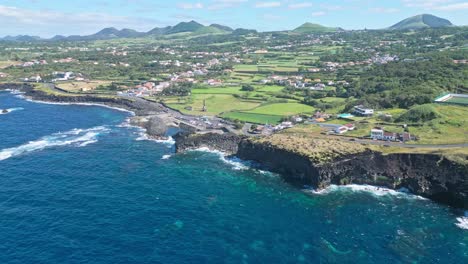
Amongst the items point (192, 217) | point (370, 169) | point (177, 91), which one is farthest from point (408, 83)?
point (192, 217)

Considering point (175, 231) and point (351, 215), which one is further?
point (351, 215)

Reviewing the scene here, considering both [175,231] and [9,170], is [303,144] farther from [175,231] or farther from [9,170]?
[9,170]

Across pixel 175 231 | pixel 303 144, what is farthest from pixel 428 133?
pixel 175 231

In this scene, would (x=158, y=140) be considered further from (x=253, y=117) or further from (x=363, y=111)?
(x=363, y=111)

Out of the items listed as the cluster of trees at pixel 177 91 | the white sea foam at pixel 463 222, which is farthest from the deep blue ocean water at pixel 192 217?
the cluster of trees at pixel 177 91

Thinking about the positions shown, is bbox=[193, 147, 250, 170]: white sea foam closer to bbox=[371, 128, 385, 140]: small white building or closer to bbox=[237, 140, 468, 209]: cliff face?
bbox=[237, 140, 468, 209]: cliff face

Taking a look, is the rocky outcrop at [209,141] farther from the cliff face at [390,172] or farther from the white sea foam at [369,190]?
the white sea foam at [369,190]
